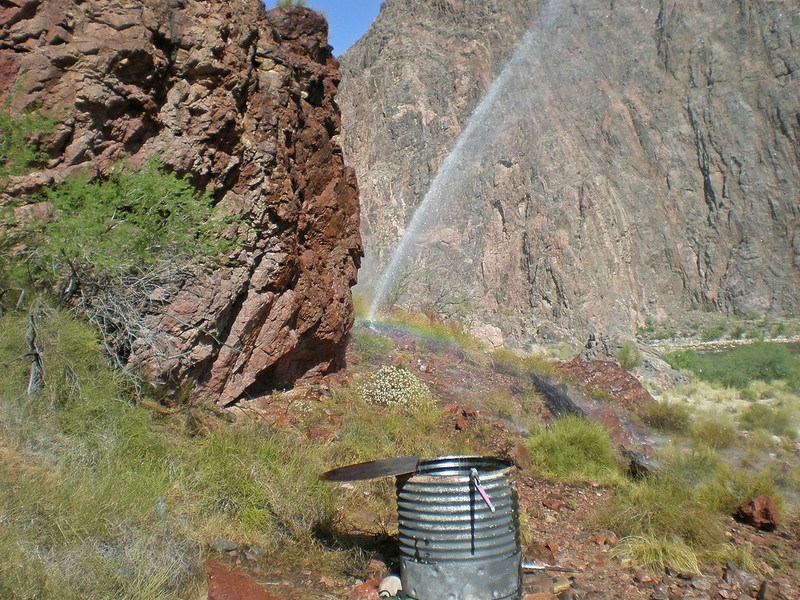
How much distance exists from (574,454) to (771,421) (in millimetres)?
7750

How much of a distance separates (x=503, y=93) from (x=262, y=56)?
1203 inches

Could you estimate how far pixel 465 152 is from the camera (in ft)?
118

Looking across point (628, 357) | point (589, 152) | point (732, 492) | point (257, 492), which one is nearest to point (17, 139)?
point (257, 492)

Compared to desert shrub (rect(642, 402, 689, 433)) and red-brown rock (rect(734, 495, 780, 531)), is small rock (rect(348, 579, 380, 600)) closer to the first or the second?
red-brown rock (rect(734, 495, 780, 531))

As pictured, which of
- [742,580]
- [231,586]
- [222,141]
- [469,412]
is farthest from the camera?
[469,412]

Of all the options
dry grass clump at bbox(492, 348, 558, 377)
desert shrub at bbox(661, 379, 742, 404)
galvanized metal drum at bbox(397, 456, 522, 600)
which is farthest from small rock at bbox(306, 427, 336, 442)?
desert shrub at bbox(661, 379, 742, 404)

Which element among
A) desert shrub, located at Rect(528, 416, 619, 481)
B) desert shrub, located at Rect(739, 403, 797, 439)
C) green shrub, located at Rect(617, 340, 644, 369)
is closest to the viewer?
desert shrub, located at Rect(528, 416, 619, 481)

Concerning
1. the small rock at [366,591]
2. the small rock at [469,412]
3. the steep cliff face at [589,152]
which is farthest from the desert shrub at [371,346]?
the steep cliff face at [589,152]

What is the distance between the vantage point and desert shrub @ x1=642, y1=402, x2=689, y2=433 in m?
12.7

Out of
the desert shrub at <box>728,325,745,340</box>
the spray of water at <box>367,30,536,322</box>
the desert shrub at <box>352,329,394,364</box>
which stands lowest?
the desert shrub at <box>728,325,745,340</box>

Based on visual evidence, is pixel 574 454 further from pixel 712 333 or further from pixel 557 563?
pixel 712 333

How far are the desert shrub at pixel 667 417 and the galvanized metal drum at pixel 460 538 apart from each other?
29.4 ft

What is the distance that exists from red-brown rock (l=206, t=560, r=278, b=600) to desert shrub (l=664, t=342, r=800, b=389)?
18924 millimetres

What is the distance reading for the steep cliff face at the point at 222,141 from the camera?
661 centimetres
